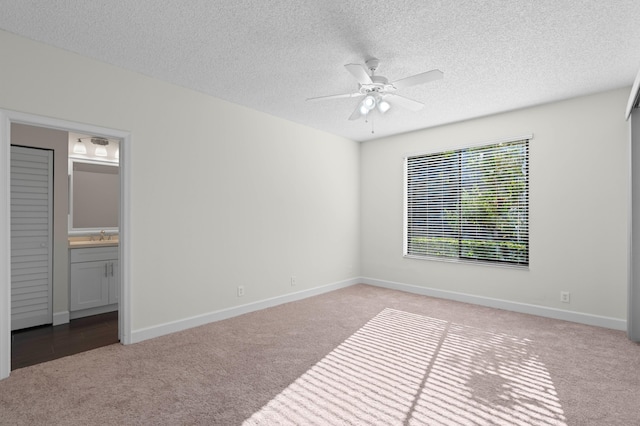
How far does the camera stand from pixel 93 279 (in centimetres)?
413

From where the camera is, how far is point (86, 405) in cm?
212

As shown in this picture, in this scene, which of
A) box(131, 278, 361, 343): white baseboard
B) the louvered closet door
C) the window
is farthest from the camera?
the window

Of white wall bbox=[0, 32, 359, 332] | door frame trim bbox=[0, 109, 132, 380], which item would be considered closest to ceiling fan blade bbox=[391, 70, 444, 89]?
white wall bbox=[0, 32, 359, 332]

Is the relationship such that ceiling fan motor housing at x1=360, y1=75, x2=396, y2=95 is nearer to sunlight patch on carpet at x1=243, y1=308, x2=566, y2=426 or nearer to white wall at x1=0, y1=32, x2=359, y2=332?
white wall at x1=0, y1=32, x2=359, y2=332

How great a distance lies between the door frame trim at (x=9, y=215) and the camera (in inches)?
98.3

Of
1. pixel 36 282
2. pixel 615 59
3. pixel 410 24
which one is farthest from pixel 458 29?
pixel 36 282

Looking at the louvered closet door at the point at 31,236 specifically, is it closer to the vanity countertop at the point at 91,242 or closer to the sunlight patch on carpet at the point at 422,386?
the vanity countertop at the point at 91,242

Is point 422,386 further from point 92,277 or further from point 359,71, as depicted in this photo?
point 92,277

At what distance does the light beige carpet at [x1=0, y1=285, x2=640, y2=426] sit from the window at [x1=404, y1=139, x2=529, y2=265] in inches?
44.6

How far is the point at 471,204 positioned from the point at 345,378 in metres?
3.26

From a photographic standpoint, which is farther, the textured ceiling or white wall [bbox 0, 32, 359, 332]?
white wall [bbox 0, 32, 359, 332]

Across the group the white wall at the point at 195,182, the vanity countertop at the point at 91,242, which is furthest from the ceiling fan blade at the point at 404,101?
the vanity countertop at the point at 91,242

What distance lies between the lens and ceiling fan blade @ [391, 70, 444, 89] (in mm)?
2568

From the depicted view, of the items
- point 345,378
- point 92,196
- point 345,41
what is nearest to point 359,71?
point 345,41
